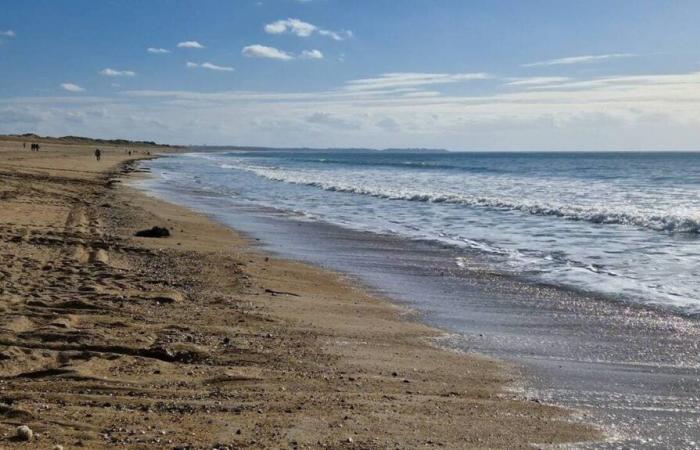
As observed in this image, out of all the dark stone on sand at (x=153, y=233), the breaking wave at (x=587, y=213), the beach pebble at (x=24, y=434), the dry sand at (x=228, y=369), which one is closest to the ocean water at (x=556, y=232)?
the breaking wave at (x=587, y=213)

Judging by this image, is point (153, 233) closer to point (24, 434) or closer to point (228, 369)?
point (228, 369)

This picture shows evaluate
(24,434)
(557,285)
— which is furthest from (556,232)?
A: (24,434)

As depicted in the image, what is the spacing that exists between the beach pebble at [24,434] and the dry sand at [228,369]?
5cm

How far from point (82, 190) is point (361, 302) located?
2027 centimetres

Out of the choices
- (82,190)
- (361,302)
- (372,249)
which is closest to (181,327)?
(361,302)

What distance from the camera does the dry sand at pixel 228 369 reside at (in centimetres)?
445

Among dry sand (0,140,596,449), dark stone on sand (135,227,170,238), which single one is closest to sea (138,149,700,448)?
dry sand (0,140,596,449)

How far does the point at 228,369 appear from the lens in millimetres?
5750

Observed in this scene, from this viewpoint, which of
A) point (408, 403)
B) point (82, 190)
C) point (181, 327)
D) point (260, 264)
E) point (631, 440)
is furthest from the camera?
point (82, 190)

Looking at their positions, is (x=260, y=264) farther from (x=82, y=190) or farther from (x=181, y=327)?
(x=82, y=190)

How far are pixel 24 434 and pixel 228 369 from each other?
189 centimetres

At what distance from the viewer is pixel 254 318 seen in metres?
7.69

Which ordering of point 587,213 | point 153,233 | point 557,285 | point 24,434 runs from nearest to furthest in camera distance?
point 24,434 < point 557,285 < point 153,233 < point 587,213

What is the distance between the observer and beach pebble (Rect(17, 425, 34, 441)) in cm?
408
